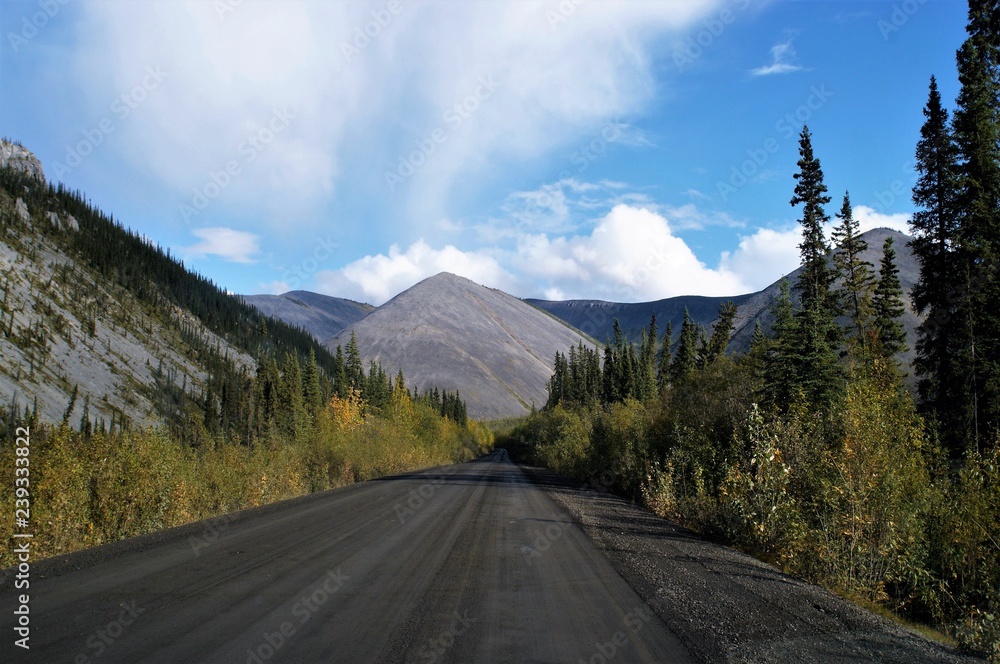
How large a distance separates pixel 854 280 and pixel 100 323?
342 feet

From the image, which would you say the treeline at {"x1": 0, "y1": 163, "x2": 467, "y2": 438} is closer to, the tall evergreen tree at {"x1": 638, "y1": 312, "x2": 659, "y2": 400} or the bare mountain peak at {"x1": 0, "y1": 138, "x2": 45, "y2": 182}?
the tall evergreen tree at {"x1": 638, "y1": 312, "x2": 659, "y2": 400}

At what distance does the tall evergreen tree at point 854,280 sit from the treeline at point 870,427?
12cm

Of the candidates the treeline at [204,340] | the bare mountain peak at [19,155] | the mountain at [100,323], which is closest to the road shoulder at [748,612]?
the mountain at [100,323]

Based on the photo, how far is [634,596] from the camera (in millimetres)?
7289

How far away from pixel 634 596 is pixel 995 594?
4693 millimetres

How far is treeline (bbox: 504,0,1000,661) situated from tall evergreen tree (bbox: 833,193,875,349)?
12 centimetres

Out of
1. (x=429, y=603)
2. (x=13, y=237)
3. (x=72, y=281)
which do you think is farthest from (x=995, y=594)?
(x=13, y=237)

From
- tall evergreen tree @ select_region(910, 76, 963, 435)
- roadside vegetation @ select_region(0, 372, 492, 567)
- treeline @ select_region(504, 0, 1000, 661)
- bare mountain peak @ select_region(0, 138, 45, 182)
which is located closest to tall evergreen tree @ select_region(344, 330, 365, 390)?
treeline @ select_region(504, 0, 1000, 661)

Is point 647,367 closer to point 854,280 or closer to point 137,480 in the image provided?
point 854,280

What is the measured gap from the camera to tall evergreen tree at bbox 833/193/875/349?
31239mm

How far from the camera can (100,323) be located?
306 feet

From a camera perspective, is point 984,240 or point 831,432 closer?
point 831,432

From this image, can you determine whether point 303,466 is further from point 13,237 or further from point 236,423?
point 13,237

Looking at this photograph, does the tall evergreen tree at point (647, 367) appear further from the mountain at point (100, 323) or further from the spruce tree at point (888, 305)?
the mountain at point (100, 323)
